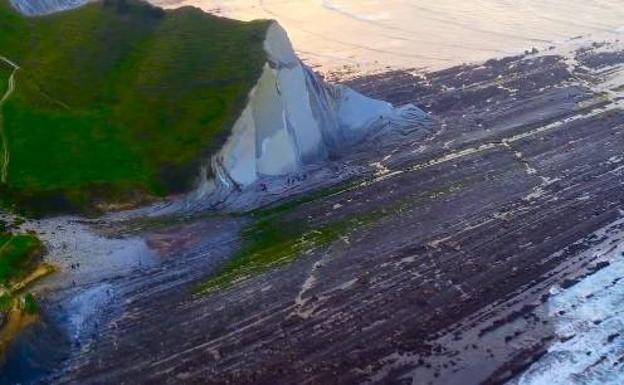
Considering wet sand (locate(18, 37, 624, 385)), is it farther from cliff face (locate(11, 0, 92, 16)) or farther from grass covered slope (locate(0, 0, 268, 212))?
cliff face (locate(11, 0, 92, 16))

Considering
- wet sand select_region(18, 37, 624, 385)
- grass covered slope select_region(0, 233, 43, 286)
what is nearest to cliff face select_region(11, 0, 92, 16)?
grass covered slope select_region(0, 233, 43, 286)

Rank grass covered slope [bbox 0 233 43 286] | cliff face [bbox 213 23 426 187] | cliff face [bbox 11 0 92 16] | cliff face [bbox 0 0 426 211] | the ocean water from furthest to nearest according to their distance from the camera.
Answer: the ocean water → cliff face [bbox 11 0 92 16] → cliff face [bbox 213 23 426 187] → cliff face [bbox 0 0 426 211] → grass covered slope [bbox 0 233 43 286]

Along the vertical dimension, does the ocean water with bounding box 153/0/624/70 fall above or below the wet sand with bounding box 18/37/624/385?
above

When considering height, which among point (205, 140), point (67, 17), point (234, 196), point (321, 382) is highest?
point (67, 17)

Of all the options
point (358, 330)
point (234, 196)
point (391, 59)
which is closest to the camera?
point (358, 330)

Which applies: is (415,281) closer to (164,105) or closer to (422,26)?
(164,105)

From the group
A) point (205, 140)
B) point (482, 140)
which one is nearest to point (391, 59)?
point (482, 140)

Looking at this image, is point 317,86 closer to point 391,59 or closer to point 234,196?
point 234,196

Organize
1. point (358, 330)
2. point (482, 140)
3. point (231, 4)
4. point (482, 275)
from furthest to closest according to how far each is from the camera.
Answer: point (231, 4)
point (482, 140)
point (482, 275)
point (358, 330)
